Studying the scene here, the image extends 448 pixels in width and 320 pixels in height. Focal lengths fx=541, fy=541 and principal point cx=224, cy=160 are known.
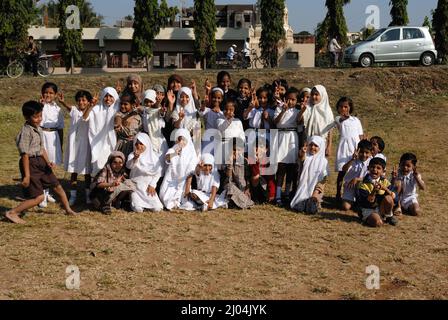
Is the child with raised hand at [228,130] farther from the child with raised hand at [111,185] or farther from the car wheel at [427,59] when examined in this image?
the car wheel at [427,59]

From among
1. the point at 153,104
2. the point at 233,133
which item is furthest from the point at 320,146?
the point at 153,104

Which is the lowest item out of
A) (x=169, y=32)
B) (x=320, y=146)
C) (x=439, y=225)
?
(x=439, y=225)

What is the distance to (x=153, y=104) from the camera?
22.3ft

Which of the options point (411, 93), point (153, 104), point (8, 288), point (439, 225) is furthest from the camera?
point (411, 93)

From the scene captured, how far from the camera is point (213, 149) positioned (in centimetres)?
699

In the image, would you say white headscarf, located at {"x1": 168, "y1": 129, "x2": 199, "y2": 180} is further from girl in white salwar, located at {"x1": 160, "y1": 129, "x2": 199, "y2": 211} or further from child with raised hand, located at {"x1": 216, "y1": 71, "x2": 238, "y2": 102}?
child with raised hand, located at {"x1": 216, "y1": 71, "x2": 238, "y2": 102}

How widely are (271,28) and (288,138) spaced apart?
22.5 meters

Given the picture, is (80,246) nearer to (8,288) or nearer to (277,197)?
(8,288)

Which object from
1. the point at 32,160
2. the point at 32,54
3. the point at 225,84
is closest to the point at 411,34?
the point at 32,54

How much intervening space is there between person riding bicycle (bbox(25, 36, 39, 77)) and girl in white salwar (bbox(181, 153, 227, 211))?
14.2 m

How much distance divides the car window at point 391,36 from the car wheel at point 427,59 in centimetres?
119

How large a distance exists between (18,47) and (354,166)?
18284mm

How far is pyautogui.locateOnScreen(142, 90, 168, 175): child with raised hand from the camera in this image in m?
6.82

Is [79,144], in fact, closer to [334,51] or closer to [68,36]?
[334,51]
